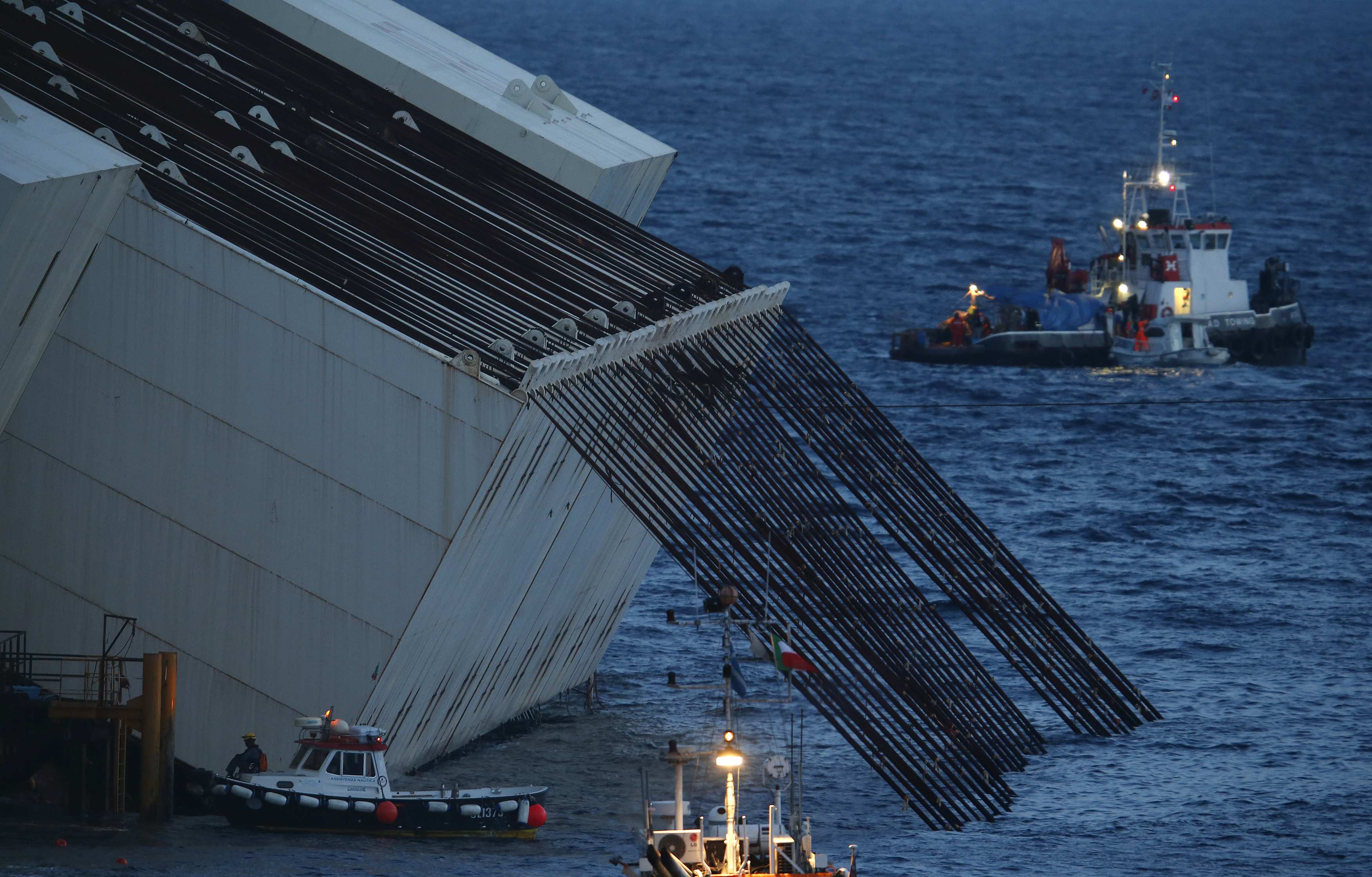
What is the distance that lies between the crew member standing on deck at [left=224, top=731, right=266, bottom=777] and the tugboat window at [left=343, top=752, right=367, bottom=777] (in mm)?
1819

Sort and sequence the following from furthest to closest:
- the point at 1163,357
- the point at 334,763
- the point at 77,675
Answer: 1. the point at 1163,357
2. the point at 77,675
3. the point at 334,763

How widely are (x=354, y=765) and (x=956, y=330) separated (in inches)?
2758

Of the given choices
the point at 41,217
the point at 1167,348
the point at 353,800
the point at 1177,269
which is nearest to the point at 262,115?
the point at 41,217

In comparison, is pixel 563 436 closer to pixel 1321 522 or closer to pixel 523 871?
pixel 523 871

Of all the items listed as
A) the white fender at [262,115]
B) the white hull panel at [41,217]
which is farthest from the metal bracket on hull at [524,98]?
the white hull panel at [41,217]

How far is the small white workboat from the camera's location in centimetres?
10906

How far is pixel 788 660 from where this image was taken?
39.6 meters

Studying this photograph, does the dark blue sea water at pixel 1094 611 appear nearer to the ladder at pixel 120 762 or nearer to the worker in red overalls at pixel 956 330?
the worker in red overalls at pixel 956 330

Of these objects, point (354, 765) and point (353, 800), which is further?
point (353, 800)

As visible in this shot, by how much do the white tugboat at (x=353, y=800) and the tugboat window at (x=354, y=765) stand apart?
0.01m

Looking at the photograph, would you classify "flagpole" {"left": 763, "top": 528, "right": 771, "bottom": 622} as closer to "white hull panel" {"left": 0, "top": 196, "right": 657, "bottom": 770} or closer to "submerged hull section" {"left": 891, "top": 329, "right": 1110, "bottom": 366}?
"white hull panel" {"left": 0, "top": 196, "right": 657, "bottom": 770}

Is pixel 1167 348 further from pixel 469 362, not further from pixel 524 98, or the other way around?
pixel 469 362

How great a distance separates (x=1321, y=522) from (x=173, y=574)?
1914 inches

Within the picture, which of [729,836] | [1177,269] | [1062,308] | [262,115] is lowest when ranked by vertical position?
[729,836]
